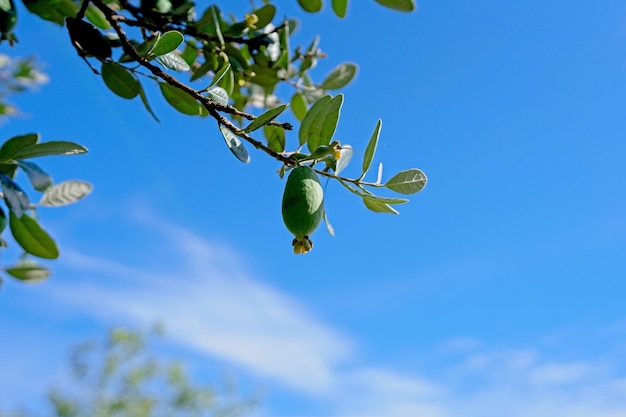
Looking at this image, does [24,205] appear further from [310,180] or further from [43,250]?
[310,180]

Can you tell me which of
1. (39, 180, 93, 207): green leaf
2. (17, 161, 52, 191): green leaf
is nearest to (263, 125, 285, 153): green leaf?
(17, 161, 52, 191): green leaf

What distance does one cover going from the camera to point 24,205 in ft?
3.95

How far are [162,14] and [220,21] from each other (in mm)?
123

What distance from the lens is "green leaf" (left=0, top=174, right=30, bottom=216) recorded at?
1.17m

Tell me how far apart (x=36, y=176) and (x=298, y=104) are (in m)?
0.68

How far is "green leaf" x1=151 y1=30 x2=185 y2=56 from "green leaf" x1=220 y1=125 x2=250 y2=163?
15 cm

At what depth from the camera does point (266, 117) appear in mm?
946

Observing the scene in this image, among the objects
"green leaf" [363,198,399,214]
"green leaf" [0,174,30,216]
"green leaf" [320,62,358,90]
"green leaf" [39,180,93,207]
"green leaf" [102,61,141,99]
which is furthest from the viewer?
"green leaf" [320,62,358,90]

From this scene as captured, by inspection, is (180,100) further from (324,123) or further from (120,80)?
(324,123)

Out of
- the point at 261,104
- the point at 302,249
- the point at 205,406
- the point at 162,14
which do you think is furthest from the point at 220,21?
the point at 205,406

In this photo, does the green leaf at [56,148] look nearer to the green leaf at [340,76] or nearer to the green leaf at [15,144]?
the green leaf at [15,144]

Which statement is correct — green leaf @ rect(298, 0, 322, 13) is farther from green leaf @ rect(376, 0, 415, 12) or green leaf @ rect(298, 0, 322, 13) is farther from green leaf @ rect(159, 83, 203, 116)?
green leaf @ rect(159, 83, 203, 116)

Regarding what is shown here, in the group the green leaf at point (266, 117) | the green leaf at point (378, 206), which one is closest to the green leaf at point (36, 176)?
the green leaf at point (266, 117)

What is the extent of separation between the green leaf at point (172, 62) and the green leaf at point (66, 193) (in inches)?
22.8
